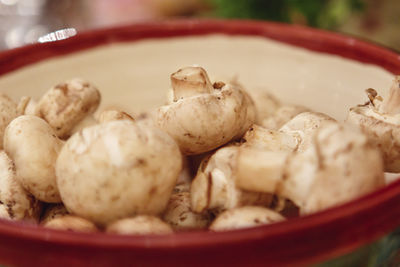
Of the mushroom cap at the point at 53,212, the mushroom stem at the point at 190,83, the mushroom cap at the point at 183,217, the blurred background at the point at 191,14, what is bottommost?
the mushroom cap at the point at 183,217

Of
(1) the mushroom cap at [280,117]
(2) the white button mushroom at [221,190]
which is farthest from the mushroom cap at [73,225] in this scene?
(1) the mushroom cap at [280,117]

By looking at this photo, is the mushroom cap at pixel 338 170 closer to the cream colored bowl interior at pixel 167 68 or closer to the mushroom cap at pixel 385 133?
the mushroom cap at pixel 385 133

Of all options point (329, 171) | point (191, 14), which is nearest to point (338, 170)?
point (329, 171)

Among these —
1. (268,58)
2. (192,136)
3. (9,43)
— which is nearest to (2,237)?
(192,136)

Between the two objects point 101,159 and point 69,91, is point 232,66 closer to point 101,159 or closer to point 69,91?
point 69,91

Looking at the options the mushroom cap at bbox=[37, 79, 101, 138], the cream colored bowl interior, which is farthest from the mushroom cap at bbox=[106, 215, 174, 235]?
the cream colored bowl interior

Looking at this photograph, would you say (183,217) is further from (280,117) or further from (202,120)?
(280,117)

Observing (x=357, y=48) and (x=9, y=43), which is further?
(x=9, y=43)
